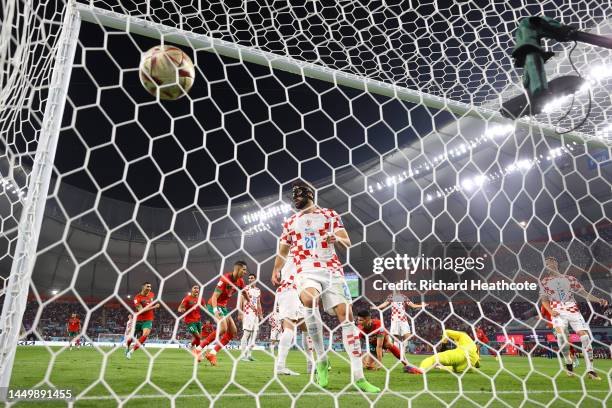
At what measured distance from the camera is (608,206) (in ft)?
49.7

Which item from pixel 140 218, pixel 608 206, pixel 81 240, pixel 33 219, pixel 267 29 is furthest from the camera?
pixel 140 218

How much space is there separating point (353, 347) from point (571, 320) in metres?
3.31

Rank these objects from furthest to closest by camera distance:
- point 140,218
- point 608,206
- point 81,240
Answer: point 140,218 < point 81,240 < point 608,206

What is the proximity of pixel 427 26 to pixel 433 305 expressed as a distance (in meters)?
17.5

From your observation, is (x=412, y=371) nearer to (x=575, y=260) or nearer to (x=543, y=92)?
(x=543, y=92)

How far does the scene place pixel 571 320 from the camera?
4781mm

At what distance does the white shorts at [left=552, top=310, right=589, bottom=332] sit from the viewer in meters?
4.73

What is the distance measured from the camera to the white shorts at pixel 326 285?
2941mm

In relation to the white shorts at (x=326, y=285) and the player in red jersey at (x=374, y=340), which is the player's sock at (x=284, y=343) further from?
the player in red jersey at (x=374, y=340)

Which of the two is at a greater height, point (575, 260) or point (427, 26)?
point (575, 260)

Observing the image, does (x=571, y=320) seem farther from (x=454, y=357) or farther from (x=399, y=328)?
(x=399, y=328)

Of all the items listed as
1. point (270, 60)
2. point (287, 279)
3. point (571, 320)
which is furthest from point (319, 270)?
point (571, 320)

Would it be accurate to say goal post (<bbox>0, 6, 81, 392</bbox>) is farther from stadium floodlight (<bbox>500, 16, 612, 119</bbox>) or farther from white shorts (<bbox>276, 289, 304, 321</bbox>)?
stadium floodlight (<bbox>500, 16, 612, 119</bbox>)

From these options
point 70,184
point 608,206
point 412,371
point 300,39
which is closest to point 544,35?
point 300,39
